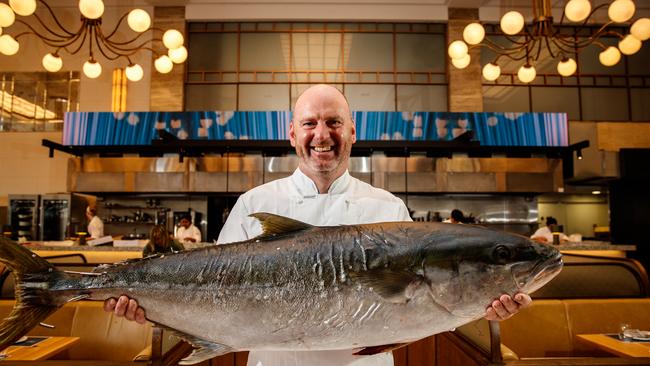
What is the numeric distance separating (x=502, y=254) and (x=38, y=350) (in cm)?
297

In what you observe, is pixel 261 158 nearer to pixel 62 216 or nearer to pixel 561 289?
pixel 62 216

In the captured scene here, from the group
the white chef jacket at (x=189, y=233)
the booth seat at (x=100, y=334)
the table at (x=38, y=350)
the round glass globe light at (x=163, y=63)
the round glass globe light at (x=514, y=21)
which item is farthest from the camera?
the white chef jacket at (x=189, y=233)

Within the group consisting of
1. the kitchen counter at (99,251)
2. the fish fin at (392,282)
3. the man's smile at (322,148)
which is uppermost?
the man's smile at (322,148)

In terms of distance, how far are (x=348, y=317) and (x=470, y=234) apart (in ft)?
1.35

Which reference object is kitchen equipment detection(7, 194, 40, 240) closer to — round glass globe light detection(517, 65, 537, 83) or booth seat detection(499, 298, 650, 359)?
booth seat detection(499, 298, 650, 359)

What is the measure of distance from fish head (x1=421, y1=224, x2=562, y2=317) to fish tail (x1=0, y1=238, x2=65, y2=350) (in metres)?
1.09

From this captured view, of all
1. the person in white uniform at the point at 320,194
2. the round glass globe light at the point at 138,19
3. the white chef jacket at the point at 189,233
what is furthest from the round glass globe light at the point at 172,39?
the person in white uniform at the point at 320,194

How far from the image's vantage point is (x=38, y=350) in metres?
2.83

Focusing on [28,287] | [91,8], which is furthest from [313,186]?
→ [91,8]

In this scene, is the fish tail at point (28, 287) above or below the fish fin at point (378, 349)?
above

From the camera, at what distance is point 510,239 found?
121cm

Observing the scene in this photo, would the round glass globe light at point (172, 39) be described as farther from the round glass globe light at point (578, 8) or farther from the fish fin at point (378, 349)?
the fish fin at point (378, 349)

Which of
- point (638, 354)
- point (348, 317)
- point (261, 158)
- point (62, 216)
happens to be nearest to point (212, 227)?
point (261, 158)

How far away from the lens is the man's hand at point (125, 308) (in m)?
1.30
